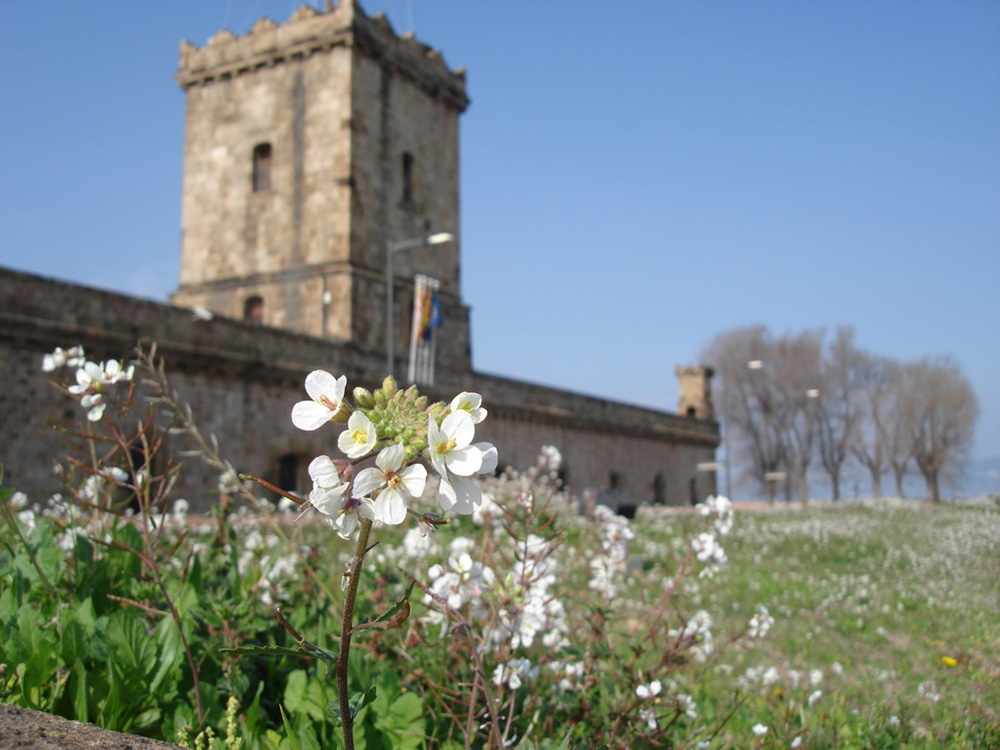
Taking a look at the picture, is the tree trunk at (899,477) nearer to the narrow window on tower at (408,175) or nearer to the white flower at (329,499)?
the narrow window on tower at (408,175)

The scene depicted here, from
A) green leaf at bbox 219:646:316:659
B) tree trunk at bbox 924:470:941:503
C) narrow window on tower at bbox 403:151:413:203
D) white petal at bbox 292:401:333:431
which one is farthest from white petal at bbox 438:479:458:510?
tree trunk at bbox 924:470:941:503

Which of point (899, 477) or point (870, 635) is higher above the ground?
point (899, 477)

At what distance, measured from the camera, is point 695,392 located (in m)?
43.7

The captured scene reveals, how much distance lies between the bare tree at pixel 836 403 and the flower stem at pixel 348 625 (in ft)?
178

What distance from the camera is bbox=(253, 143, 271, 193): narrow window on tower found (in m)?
24.4

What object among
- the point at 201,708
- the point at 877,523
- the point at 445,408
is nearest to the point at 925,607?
the point at 201,708

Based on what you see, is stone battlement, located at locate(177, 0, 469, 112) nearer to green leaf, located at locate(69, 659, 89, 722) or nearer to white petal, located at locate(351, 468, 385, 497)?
green leaf, located at locate(69, 659, 89, 722)

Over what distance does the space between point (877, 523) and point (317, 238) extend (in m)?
14.6

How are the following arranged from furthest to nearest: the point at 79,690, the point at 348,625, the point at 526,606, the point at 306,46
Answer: the point at 306,46
the point at 526,606
the point at 79,690
the point at 348,625

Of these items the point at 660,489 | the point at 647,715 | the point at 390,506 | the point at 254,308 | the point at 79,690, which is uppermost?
the point at 254,308

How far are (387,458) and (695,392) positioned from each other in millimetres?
43211

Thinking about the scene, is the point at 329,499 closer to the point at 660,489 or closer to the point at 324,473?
Result: the point at 324,473

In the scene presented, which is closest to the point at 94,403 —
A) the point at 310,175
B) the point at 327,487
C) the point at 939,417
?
the point at 327,487

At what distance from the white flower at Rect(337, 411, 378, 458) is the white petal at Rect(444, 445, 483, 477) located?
0.44 ft
